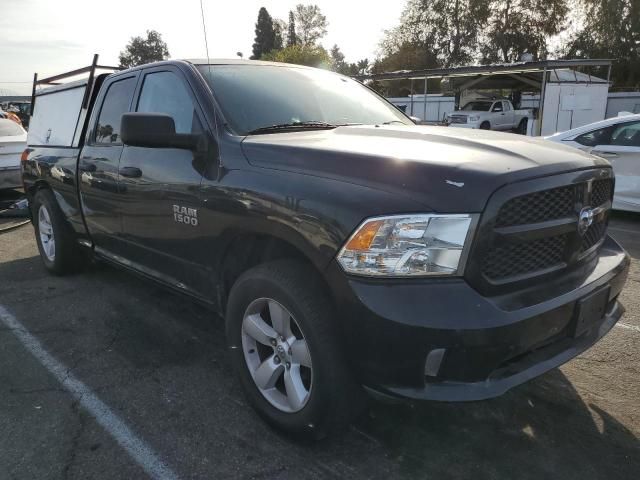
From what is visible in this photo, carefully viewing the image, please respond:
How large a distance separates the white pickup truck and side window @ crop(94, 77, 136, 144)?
22823mm

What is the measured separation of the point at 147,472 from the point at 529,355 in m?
Answer: 1.79

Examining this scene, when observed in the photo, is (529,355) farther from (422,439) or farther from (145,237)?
(145,237)

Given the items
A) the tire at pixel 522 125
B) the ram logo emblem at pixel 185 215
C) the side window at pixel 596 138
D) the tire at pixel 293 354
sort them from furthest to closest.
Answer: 1. the tire at pixel 522 125
2. the side window at pixel 596 138
3. the ram logo emblem at pixel 185 215
4. the tire at pixel 293 354

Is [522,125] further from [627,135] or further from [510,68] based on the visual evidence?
[627,135]

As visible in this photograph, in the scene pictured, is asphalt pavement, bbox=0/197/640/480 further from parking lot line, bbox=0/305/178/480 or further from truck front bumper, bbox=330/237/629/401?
truck front bumper, bbox=330/237/629/401

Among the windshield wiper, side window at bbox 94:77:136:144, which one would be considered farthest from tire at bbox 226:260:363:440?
side window at bbox 94:77:136:144

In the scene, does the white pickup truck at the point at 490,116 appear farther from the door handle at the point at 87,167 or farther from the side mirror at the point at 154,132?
the side mirror at the point at 154,132

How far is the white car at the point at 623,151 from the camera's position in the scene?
7.33 meters

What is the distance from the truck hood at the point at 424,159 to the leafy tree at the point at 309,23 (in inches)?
→ 3284

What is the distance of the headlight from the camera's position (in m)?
2.01

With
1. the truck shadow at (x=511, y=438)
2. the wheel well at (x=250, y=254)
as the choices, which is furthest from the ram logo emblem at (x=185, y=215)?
the truck shadow at (x=511, y=438)

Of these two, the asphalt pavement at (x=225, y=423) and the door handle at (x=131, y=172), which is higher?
the door handle at (x=131, y=172)

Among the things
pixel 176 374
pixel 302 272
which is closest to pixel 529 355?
pixel 302 272

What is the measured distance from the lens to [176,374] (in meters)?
3.31
